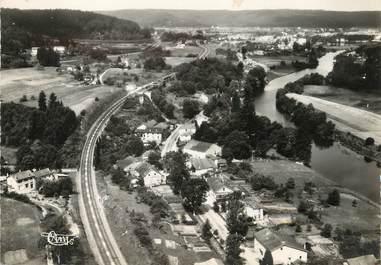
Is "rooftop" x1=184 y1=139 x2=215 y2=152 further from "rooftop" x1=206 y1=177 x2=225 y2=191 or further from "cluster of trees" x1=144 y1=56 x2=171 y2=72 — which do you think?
"cluster of trees" x1=144 y1=56 x2=171 y2=72

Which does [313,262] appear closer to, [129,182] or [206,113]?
[129,182]

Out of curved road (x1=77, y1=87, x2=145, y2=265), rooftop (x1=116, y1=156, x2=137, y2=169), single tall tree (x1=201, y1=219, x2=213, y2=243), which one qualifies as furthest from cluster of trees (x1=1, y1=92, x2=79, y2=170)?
single tall tree (x1=201, y1=219, x2=213, y2=243)

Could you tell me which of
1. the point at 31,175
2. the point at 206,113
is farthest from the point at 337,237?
the point at 206,113

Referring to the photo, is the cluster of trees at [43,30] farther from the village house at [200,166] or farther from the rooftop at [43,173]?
the village house at [200,166]

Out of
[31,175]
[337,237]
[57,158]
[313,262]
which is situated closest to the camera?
[313,262]

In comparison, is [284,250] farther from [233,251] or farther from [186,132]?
[186,132]

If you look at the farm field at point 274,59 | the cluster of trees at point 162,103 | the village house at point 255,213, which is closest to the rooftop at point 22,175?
the village house at point 255,213

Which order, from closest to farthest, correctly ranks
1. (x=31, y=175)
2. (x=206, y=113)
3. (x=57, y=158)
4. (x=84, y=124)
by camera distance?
(x=31, y=175)
(x=57, y=158)
(x=84, y=124)
(x=206, y=113)
